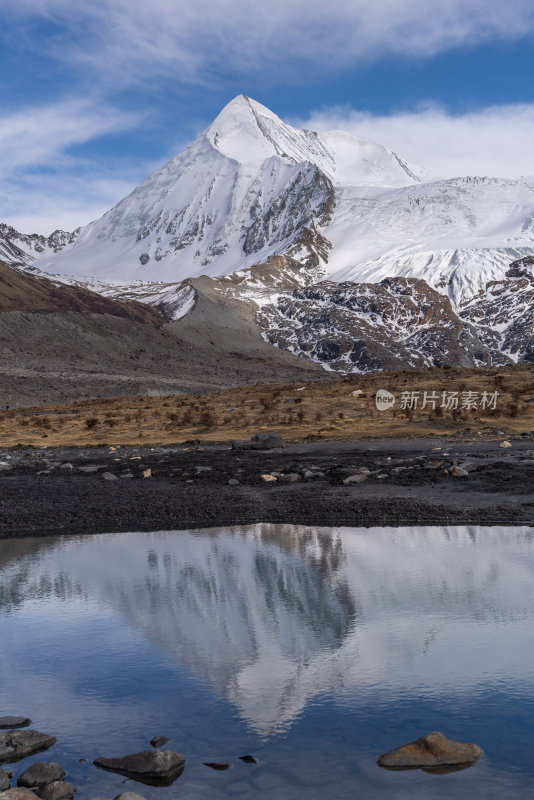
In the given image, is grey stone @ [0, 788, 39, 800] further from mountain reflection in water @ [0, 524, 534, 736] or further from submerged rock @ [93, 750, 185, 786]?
mountain reflection in water @ [0, 524, 534, 736]

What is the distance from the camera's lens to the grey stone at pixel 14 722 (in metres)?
8.41

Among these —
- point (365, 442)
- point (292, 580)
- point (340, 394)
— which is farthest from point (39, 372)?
point (292, 580)

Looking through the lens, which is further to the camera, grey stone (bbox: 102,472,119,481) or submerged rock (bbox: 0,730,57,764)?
grey stone (bbox: 102,472,119,481)

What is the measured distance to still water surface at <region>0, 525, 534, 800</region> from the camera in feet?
24.5

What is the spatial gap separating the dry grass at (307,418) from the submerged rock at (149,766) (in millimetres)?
34192

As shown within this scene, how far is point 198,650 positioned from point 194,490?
14.6 m

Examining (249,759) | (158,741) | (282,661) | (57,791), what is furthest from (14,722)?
(282,661)

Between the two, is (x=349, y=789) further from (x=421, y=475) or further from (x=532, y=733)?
(x=421, y=475)

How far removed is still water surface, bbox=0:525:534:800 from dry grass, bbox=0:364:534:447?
26784 mm

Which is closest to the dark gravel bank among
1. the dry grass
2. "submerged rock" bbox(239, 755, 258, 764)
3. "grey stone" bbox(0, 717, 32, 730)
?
the dry grass

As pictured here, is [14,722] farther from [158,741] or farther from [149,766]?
[149,766]

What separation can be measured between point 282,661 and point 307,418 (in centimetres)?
4364

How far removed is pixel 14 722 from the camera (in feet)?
27.8

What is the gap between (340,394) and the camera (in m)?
65.4
